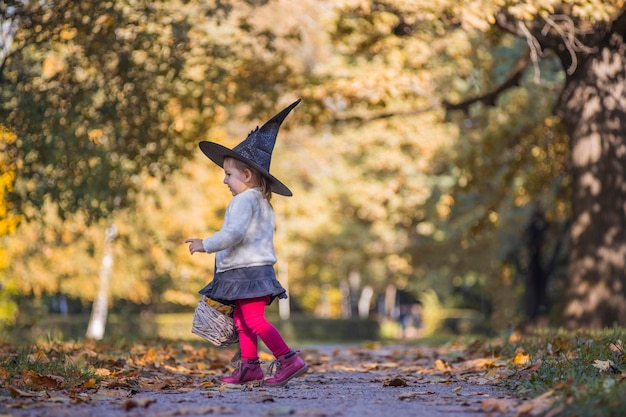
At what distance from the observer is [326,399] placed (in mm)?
5488

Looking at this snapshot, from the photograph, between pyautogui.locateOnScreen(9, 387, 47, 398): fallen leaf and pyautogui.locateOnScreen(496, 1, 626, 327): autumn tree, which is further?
pyautogui.locateOnScreen(496, 1, 626, 327): autumn tree

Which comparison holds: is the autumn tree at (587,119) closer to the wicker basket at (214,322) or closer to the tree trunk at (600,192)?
the tree trunk at (600,192)

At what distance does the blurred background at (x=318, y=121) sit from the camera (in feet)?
40.0

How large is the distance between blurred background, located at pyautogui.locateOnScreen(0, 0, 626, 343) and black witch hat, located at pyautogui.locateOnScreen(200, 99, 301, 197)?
14.5 ft

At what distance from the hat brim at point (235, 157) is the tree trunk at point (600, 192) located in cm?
695

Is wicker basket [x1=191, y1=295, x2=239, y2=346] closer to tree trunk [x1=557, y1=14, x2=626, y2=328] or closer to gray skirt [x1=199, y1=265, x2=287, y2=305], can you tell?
gray skirt [x1=199, y1=265, x2=287, y2=305]

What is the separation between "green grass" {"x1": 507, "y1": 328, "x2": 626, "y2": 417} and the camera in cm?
436

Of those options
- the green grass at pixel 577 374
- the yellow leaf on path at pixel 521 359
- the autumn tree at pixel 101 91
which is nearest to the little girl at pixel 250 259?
the green grass at pixel 577 374

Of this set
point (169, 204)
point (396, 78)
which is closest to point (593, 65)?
point (396, 78)

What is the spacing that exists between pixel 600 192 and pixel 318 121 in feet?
18.0

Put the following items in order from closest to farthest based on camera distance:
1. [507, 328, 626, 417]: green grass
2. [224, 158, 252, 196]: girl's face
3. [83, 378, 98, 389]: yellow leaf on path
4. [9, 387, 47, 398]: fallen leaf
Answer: [507, 328, 626, 417]: green grass → [9, 387, 47, 398]: fallen leaf → [83, 378, 98, 389]: yellow leaf on path → [224, 158, 252, 196]: girl's face

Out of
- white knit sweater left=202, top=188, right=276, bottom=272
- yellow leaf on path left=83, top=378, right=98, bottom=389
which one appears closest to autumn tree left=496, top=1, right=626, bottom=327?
white knit sweater left=202, top=188, right=276, bottom=272

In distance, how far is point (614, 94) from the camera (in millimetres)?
12727

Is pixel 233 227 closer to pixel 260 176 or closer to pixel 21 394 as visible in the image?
pixel 260 176
